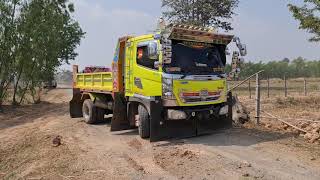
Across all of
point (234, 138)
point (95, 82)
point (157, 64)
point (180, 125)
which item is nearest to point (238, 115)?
point (234, 138)

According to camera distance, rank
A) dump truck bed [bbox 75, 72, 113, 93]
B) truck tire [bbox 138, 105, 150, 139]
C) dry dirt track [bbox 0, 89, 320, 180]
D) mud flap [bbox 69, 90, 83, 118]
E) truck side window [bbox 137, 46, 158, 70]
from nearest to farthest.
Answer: dry dirt track [bbox 0, 89, 320, 180] < truck side window [bbox 137, 46, 158, 70] < truck tire [bbox 138, 105, 150, 139] < dump truck bed [bbox 75, 72, 113, 93] < mud flap [bbox 69, 90, 83, 118]

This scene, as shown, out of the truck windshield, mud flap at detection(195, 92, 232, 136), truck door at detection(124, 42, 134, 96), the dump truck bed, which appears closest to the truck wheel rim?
the dump truck bed

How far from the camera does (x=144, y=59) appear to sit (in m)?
12.2

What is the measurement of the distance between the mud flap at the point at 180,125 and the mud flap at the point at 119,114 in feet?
6.14

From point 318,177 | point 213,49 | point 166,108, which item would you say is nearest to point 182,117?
point 166,108

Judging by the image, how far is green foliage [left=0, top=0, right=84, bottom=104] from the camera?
2538 cm

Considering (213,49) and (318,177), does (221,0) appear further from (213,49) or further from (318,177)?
(318,177)

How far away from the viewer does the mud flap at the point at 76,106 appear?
700 inches

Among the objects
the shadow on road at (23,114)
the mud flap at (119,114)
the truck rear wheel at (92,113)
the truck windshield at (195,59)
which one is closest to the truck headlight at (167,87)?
the truck windshield at (195,59)

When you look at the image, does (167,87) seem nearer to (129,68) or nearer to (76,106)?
(129,68)

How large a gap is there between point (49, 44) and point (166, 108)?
18.1 metres

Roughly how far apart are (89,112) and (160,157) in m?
6.59

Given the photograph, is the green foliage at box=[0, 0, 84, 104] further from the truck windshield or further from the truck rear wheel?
the truck windshield

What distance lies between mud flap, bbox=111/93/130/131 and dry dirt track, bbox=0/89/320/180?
296 millimetres
